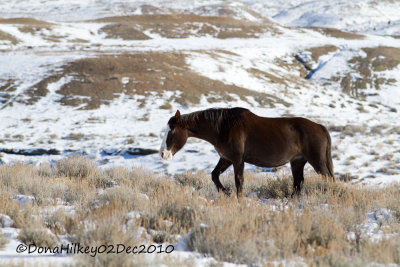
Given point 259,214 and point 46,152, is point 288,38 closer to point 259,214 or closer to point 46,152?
point 46,152

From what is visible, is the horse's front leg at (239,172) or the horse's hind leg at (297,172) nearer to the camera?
the horse's front leg at (239,172)

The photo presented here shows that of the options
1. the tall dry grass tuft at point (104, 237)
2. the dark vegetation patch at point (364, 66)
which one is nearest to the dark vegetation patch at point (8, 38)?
the dark vegetation patch at point (364, 66)

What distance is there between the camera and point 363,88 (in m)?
31.4

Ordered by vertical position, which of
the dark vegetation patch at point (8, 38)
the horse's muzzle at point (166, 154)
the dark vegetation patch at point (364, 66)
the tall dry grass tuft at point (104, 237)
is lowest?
the dark vegetation patch at point (364, 66)

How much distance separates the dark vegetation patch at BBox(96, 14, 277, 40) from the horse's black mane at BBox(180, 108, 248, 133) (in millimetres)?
44613

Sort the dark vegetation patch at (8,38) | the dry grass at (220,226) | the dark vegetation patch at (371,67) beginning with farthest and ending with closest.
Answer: the dark vegetation patch at (8,38), the dark vegetation patch at (371,67), the dry grass at (220,226)

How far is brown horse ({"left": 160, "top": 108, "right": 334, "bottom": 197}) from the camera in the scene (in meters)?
5.82

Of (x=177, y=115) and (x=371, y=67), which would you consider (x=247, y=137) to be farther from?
(x=371, y=67)

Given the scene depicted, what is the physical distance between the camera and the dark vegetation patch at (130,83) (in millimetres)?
22891

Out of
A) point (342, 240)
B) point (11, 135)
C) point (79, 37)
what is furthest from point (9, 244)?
point (79, 37)

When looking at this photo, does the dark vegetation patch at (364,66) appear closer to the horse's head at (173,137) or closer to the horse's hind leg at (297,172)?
the horse's hind leg at (297,172)

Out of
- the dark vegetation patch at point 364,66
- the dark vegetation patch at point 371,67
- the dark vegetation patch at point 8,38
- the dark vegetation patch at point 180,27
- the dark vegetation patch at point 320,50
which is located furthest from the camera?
the dark vegetation patch at point 180,27

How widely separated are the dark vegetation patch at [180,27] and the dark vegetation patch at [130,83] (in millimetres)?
21720

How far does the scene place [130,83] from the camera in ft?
81.2
